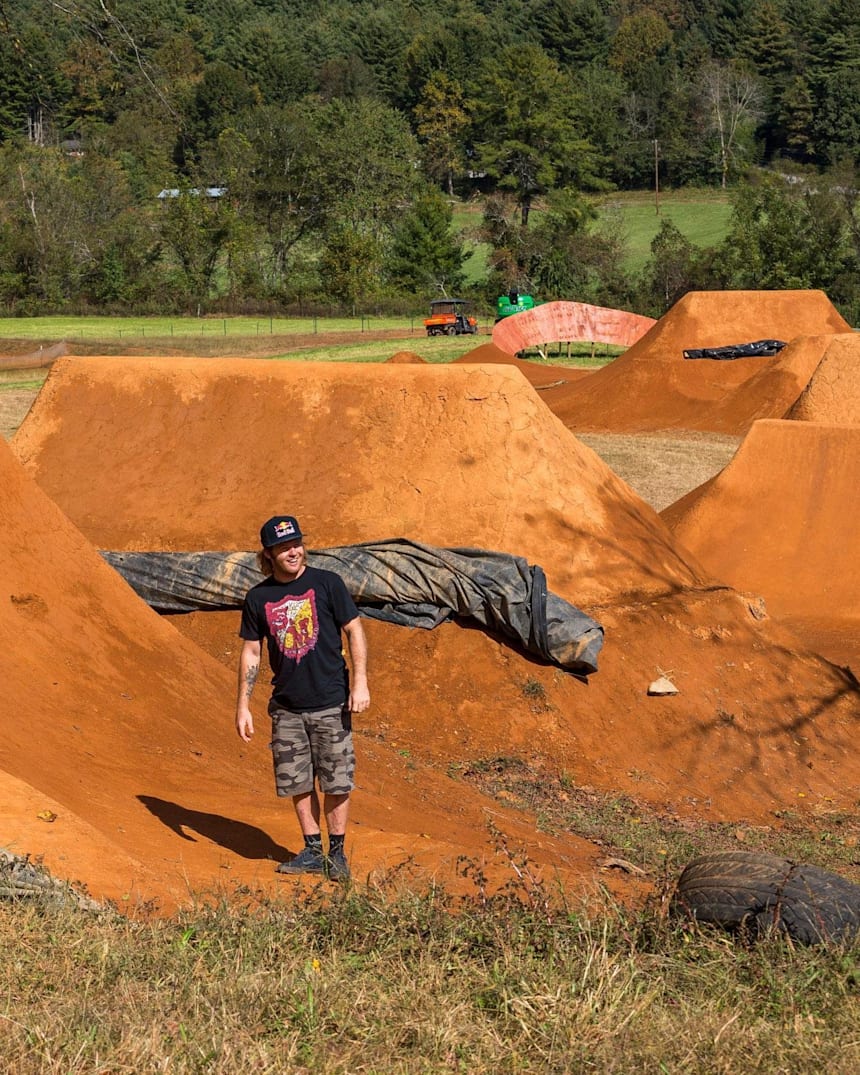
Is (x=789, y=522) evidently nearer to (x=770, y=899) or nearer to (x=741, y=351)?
(x=770, y=899)

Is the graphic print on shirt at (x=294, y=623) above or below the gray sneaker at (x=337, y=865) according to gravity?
above

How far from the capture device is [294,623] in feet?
19.6

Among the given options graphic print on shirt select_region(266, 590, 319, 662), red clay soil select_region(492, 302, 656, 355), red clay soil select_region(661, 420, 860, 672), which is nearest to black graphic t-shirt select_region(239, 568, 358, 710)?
graphic print on shirt select_region(266, 590, 319, 662)

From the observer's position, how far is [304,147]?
7750cm

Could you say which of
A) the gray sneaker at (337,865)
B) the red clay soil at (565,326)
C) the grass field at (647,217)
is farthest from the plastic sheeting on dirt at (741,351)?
the grass field at (647,217)

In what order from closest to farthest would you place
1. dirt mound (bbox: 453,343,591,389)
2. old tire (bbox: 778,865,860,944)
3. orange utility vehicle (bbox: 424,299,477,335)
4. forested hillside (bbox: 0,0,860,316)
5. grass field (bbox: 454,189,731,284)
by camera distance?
old tire (bbox: 778,865,860,944) < dirt mound (bbox: 453,343,591,389) < orange utility vehicle (bbox: 424,299,477,335) < forested hillside (bbox: 0,0,860,316) < grass field (bbox: 454,189,731,284)

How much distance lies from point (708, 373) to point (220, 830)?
25365 millimetres

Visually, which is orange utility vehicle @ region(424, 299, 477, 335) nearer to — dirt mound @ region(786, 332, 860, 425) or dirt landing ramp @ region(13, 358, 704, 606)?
dirt mound @ region(786, 332, 860, 425)

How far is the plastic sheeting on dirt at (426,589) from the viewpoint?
10.7m

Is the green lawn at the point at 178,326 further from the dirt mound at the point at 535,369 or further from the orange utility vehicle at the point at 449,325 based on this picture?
the dirt mound at the point at 535,369

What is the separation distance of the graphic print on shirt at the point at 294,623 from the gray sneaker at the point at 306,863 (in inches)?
36.8

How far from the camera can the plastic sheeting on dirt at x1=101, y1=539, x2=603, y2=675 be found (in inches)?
422

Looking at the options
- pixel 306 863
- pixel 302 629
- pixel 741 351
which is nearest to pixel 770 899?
pixel 306 863

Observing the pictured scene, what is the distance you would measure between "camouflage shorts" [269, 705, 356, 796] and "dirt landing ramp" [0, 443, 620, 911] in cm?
45
